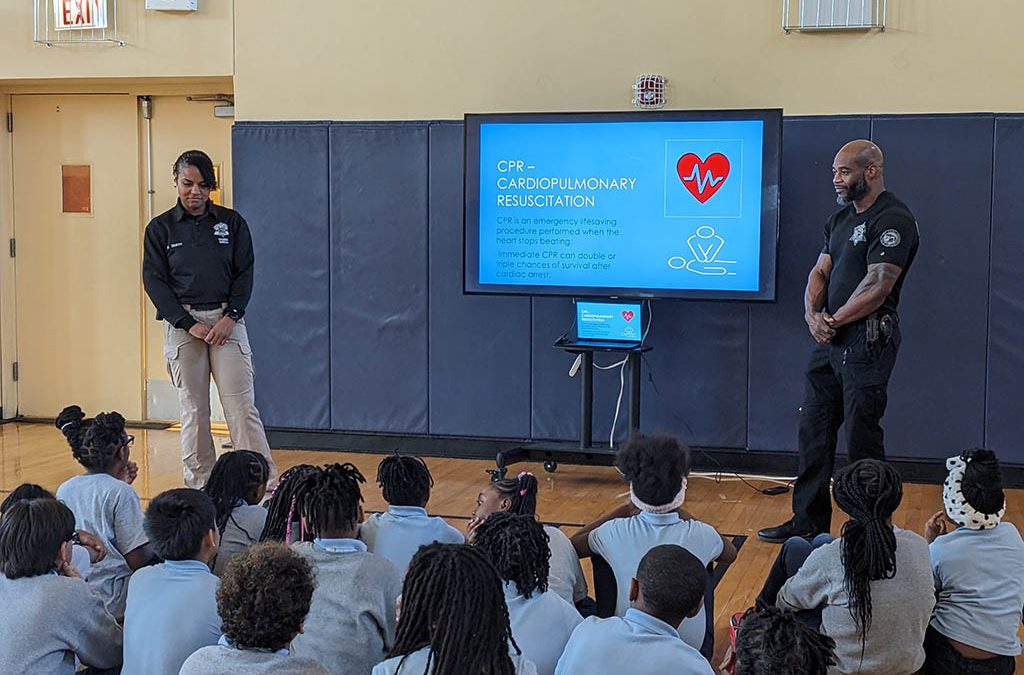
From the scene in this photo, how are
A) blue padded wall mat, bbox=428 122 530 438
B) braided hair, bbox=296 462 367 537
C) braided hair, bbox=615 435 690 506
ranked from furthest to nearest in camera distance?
blue padded wall mat, bbox=428 122 530 438
braided hair, bbox=615 435 690 506
braided hair, bbox=296 462 367 537

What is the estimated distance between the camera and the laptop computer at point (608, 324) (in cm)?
614

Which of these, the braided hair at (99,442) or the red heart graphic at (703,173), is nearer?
the braided hair at (99,442)

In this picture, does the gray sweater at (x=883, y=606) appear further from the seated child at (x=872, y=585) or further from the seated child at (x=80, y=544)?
the seated child at (x=80, y=544)

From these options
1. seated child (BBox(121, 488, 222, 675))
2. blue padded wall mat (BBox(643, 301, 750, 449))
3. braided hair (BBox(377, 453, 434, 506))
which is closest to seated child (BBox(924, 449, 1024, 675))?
braided hair (BBox(377, 453, 434, 506))

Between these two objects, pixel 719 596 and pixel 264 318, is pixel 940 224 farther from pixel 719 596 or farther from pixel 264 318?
pixel 264 318

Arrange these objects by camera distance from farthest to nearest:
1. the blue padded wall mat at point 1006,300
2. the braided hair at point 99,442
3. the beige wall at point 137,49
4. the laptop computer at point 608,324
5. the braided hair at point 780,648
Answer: the beige wall at point 137,49 → the laptop computer at point 608,324 → the blue padded wall mat at point 1006,300 → the braided hair at point 99,442 → the braided hair at point 780,648

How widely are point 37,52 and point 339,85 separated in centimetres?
206

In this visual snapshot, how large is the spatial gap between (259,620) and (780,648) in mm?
942

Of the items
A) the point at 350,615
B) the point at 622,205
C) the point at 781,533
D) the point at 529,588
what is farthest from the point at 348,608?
the point at 622,205

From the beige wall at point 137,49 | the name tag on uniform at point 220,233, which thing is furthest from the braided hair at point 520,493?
the beige wall at point 137,49

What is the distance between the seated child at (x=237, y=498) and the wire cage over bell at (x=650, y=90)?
3581 millimetres

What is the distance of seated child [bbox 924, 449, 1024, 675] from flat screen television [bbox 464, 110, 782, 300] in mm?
2892

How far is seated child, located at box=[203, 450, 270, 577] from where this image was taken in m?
3.45

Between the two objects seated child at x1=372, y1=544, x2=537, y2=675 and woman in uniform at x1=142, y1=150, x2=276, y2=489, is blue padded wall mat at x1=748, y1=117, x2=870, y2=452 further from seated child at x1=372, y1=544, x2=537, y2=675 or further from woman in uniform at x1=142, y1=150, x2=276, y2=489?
seated child at x1=372, y1=544, x2=537, y2=675
